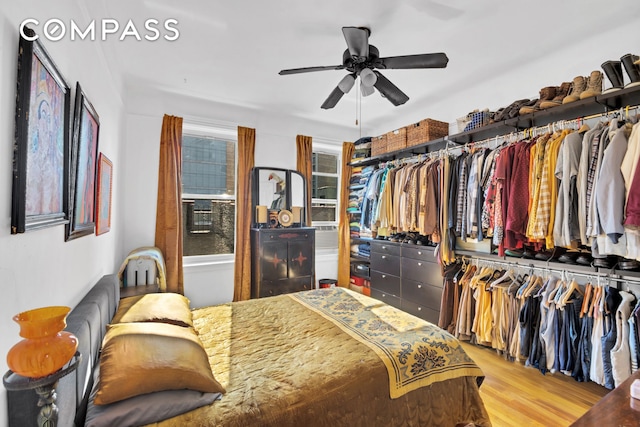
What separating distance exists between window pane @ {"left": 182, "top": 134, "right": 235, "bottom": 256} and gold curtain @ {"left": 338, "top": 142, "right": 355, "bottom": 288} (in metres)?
1.70

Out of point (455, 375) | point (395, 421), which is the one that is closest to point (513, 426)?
point (455, 375)

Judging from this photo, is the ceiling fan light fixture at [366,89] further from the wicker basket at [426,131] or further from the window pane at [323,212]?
the window pane at [323,212]

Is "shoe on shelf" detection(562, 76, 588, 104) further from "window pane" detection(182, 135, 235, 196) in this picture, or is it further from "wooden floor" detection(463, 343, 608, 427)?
"window pane" detection(182, 135, 235, 196)

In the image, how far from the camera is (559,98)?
2.36 m

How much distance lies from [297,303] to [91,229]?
150cm

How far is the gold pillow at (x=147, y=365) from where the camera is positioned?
43.8 inches

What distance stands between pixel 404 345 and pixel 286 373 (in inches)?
25.9

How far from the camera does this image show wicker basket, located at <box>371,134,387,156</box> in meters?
4.12

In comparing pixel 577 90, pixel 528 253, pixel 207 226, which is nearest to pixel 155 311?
pixel 207 226

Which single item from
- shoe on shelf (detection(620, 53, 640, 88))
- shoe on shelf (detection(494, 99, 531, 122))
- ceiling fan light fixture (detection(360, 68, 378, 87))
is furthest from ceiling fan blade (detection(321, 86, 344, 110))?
shoe on shelf (detection(620, 53, 640, 88))

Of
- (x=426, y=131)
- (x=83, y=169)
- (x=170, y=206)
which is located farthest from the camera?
(x=170, y=206)

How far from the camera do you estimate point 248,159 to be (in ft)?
13.3

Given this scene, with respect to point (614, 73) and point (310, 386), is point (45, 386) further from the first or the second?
point (614, 73)

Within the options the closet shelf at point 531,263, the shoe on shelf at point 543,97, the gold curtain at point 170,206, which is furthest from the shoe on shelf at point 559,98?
the gold curtain at point 170,206
